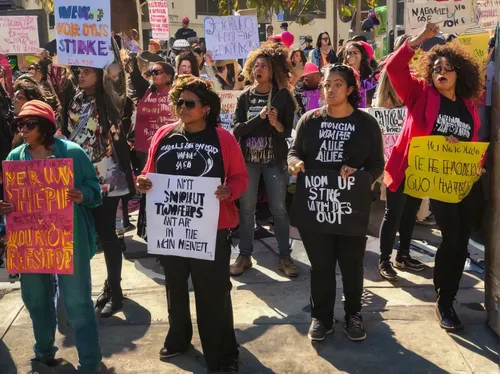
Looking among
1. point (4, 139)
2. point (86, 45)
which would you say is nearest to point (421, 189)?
point (86, 45)

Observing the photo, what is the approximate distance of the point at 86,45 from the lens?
169 inches

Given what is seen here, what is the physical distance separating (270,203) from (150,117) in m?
1.52

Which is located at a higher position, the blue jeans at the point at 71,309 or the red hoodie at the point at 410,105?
the red hoodie at the point at 410,105

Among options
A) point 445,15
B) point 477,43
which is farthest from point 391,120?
Result: point 445,15

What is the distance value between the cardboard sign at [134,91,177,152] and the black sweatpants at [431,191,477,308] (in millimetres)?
2728

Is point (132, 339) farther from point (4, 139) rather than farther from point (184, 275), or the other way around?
point (4, 139)

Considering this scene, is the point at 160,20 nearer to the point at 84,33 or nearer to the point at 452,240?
the point at 84,33

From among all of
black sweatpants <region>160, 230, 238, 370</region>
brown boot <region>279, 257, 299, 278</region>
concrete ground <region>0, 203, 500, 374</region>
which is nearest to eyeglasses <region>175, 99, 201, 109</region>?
black sweatpants <region>160, 230, 238, 370</region>

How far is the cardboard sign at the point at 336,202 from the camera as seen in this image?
12.6ft

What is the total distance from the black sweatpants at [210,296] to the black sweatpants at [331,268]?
685 mm

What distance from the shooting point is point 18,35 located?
1030cm

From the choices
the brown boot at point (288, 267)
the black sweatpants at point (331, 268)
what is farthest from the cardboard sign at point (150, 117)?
the black sweatpants at point (331, 268)

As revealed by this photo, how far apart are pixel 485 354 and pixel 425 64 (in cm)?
208

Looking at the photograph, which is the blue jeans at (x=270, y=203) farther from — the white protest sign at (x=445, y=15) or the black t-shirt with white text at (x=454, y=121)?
the white protest sign at (x=445, y=15)
